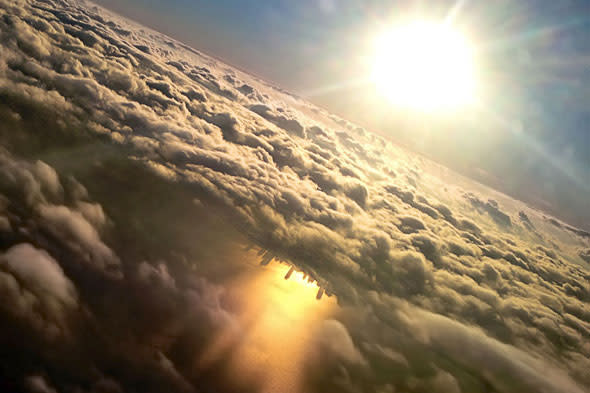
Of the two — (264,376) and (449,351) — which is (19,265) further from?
(449,351)

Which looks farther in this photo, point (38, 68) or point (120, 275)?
point (38, 68)

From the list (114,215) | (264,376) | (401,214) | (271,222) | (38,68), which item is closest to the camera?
(264,376)

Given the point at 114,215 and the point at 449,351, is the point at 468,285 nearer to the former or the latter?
the point at 449,351

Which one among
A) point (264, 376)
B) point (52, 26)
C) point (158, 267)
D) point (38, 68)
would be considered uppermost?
point (52, 26)

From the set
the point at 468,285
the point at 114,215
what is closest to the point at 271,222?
the point at 114,215

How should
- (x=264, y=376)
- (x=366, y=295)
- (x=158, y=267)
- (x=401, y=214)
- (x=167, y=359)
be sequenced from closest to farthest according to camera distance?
1. (x=167, y=359)
2. (x=264, y=376)
3. (x=158, y=267)
4. (x=366, y=295)
5. (x=401, y=214)

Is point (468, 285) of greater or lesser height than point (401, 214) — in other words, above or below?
below
